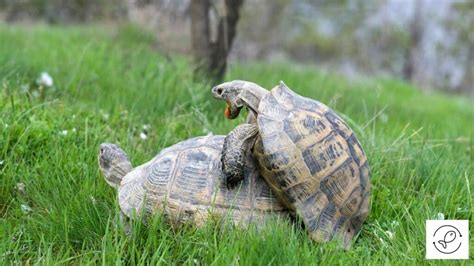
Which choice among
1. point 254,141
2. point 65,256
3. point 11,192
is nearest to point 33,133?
point 11,192

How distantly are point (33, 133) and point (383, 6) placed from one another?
1290 cm

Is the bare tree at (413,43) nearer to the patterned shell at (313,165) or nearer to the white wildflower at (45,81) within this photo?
the white wildflower at (45,81)

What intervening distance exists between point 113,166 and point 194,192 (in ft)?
1.87

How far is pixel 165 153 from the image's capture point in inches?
113

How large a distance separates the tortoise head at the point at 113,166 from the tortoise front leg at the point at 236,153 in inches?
25.6

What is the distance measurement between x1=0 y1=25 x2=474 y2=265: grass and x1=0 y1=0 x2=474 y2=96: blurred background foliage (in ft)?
23.2

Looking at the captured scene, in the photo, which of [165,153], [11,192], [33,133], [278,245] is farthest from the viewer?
[33,133]

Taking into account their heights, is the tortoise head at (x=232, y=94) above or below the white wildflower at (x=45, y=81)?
above

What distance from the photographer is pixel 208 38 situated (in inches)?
224

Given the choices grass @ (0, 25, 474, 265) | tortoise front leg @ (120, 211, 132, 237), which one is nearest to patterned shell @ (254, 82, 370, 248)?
grass @ (0, 25, 474, 265)

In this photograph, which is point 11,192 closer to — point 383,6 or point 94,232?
point 94,232

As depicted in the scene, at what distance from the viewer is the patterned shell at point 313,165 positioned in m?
2.53

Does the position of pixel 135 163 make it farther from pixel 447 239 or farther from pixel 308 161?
pixel 447 239

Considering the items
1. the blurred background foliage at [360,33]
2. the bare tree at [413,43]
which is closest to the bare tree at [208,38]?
the blurred background foliage at [360,33]
